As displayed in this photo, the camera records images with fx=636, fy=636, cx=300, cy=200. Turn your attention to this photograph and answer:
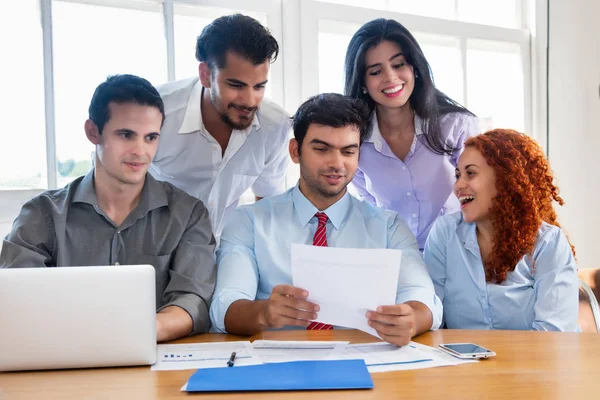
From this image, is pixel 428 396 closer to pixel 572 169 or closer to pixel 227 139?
pixel 227 139

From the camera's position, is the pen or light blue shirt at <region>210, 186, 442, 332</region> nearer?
the pen

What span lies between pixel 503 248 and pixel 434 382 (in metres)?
0.94

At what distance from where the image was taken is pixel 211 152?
2.45 m

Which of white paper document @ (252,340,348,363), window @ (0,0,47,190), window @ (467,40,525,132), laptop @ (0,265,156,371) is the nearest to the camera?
laptop @ (0,265,156,371)

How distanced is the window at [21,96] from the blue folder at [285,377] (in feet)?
5.46

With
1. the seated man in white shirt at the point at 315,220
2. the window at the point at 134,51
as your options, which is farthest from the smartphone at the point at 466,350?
the window at the point at 134,51

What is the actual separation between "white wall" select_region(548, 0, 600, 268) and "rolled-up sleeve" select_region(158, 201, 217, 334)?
104 inches

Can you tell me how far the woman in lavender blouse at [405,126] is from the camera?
239 cm

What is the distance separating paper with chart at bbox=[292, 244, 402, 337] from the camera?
1.38 meters

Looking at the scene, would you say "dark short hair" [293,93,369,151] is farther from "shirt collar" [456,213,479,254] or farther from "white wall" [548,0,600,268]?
"white wall" [548,0,600,268]

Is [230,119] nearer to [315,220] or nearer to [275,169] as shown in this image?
[275,169]

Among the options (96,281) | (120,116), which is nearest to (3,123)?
(120,116)

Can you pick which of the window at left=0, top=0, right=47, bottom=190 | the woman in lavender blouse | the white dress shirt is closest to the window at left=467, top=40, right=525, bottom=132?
the woman in lavender blouse

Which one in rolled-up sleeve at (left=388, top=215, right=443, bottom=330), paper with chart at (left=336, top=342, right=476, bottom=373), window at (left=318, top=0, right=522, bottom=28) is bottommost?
paper with chart at (left=336, top=342, right=476, bottom=373)
